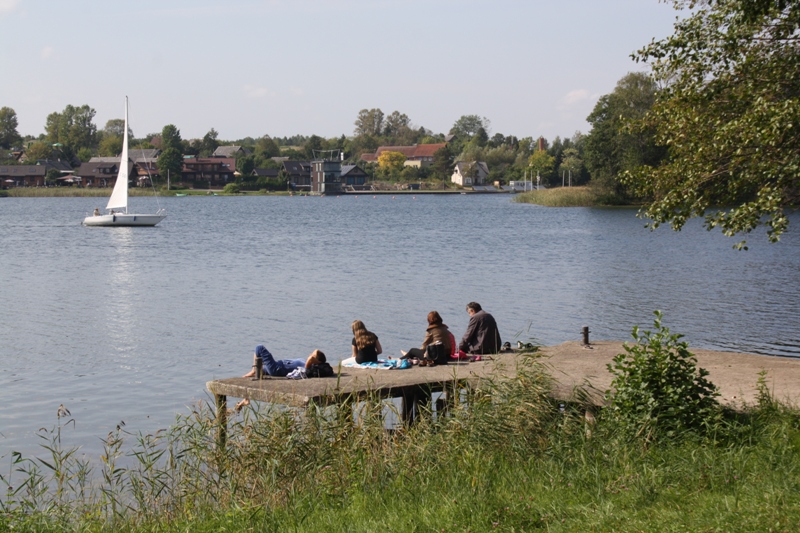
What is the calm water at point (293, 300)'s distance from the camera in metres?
17.7

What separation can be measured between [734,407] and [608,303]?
60.9 feet

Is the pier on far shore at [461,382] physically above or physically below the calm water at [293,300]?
above

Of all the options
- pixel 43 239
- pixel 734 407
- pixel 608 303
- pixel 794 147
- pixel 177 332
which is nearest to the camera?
pixel 734 407

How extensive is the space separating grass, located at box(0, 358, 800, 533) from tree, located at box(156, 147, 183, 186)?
171 metres

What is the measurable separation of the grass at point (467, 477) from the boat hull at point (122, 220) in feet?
206

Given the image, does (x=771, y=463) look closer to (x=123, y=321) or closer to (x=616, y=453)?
(x=616, y=453)

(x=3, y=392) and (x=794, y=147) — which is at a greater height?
(x=794, y=147)

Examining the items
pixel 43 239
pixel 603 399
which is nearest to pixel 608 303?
pixel 603 399

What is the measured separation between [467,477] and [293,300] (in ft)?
70.2

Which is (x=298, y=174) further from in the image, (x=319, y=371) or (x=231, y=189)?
(x=319, y=371)

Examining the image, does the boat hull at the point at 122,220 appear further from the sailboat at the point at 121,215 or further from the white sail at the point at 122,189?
the white sail at the point at 122,189

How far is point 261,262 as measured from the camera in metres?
44.2

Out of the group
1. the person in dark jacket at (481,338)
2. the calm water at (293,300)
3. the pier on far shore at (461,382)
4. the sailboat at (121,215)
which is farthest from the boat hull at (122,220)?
the pier on far shore at (461,382)

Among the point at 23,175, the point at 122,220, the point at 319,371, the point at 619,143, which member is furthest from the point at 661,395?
the point at 23,175
